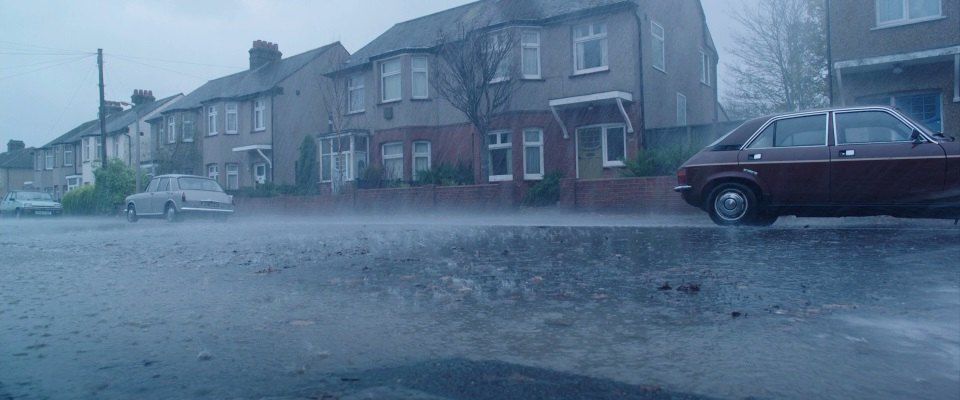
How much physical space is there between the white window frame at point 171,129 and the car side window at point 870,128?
42.2 m

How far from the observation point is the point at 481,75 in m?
24.0

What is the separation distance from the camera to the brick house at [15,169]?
7706 cm

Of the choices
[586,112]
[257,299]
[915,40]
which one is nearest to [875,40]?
[915,40]

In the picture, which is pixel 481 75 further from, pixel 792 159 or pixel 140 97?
pixel 140 97

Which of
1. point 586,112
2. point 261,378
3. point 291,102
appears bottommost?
point 261,378

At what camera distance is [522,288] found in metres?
6.38

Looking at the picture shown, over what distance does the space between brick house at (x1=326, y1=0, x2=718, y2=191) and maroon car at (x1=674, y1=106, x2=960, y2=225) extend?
1057 cm

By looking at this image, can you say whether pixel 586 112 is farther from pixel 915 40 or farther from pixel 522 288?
pixel 522 288

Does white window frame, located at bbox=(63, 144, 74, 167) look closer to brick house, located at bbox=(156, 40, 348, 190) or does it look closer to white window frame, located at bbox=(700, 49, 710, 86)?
brick house, located at bbox=(156, 40, 348, 190)

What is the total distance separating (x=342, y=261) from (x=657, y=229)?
4.88m

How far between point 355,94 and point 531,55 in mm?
10251

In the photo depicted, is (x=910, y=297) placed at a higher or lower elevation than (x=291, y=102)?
lower

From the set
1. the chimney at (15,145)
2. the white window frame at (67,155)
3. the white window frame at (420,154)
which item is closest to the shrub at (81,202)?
the white window frame at (67,155)

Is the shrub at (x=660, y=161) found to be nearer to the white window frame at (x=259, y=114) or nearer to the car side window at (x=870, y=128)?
the car side window at (x=870, y=128)
